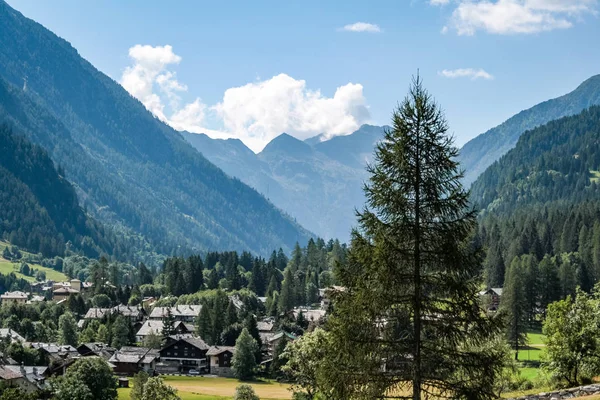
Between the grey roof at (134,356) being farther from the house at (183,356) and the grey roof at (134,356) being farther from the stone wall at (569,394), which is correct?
the stone wall at (569,394)

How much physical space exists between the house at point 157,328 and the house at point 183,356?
16521 mm

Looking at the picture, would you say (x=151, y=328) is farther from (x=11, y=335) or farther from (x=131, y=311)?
(x=11, y=335)

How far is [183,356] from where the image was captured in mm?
133875

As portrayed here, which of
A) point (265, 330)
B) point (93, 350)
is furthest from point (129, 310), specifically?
point (93, 350)

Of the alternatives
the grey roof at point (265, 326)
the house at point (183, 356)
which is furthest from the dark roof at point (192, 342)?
the grey roof at point (265, 326)

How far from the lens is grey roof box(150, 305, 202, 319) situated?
166500 mm

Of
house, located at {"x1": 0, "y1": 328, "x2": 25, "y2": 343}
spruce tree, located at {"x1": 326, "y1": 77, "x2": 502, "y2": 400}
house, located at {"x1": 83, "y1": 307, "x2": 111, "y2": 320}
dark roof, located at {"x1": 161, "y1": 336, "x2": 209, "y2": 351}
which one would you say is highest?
spruce tree, located at {"x1": 326, "y1": 77, "x2": 502, "y2": 400}

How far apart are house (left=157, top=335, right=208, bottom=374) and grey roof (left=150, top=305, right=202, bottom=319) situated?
104 ft

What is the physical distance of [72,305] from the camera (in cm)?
17400

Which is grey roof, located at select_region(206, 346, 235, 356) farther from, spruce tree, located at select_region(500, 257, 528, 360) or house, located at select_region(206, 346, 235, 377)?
spruce tree, located at select_region(500, 257, 528, 360)

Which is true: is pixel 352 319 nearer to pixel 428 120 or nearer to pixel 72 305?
pixel 428 120

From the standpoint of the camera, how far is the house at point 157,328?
501 ft

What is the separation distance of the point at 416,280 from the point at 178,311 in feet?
497

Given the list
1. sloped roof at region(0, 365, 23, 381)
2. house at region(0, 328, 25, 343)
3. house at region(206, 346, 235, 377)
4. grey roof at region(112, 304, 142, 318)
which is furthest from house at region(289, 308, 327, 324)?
sloped roof at region(0, 365, 23, 381)
